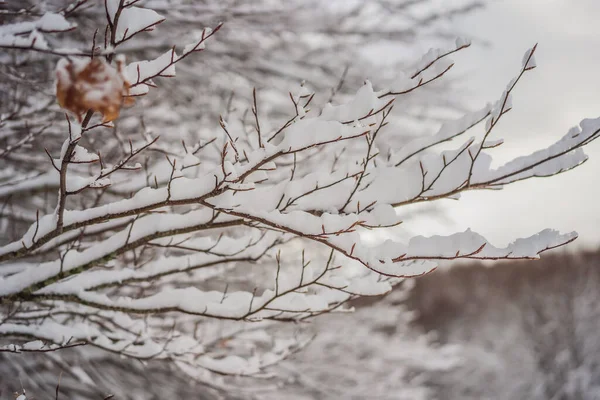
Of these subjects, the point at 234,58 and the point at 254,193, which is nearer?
the point at 254,193

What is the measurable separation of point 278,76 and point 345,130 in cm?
261

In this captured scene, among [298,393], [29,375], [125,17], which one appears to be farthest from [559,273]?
[125,17]

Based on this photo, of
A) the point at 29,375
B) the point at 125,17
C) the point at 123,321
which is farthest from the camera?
the point at 29,375

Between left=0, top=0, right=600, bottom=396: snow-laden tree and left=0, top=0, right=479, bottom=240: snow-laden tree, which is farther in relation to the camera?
left=0, top=0, right=479, bottom=240: snow-laden tree

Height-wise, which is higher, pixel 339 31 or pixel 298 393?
pixel 339 31

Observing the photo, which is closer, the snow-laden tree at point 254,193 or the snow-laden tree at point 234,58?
the snow-laden tree at point 254,193

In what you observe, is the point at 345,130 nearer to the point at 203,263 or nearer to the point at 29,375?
the point at 203,263

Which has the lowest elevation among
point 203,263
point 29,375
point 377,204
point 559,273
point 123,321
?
point 559,273

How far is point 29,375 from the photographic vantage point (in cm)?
275

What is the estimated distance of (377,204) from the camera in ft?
3.89

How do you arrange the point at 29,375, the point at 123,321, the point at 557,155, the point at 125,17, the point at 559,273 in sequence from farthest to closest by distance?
the point at 559,273 → the point at 29,375 → the point at 123,321 → the point at 557,155 → the point at 125,17

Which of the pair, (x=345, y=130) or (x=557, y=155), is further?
(x=557, y=155)

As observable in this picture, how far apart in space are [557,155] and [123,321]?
164cm

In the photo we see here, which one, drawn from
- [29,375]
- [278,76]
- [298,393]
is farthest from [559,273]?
[29,375]
